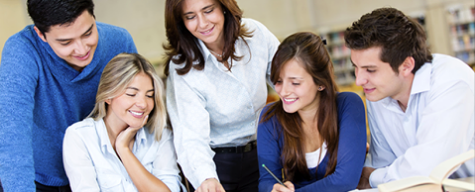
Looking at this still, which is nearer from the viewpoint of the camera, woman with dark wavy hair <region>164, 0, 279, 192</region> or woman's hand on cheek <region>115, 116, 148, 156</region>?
woman with dark wavy hair <region>164, 0, 279, 192</region>

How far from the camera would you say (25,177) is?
1525mm

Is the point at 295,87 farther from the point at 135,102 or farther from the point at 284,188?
the point at 135,102

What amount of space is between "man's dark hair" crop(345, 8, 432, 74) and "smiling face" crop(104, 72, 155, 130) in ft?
3.50

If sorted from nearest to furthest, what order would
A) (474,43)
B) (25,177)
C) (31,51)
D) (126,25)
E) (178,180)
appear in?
(25,177) < (31,51) < (178,180) < (474,43) < (126,25)

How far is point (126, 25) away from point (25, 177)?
7625 millimetres

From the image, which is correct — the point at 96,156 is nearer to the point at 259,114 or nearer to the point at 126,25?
the point at 259,114

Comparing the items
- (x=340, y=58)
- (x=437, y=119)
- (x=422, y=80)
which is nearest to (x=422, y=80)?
(x=422, y=80)

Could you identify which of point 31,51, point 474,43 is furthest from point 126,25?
point 474,43

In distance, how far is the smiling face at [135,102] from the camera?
1.80m

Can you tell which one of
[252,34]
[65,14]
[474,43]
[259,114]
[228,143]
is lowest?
[474,43]

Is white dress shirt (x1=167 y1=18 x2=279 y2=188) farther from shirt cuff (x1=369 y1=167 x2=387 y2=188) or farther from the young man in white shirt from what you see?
shirt cuff (x1=369 y1=167 x2=387 y2=188)

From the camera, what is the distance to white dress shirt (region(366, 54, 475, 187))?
1293 mm

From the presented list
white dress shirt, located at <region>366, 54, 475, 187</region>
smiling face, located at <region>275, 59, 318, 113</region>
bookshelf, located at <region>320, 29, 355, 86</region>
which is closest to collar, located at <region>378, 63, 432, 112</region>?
white dress shirt, located at <region>366, 54, 475, 187</region>

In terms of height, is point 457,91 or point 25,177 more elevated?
point 457,91
